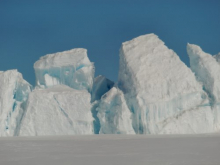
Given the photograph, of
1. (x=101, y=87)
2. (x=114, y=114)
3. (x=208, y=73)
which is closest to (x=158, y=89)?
(x=114, y=114)

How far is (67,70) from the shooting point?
955 inches

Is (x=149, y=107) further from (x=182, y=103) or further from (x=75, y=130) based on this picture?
(x=75, y=130)

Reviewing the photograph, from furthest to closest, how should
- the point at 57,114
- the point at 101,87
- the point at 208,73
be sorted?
the point at 101,87 < the point at 208,73 < the point at 57,114

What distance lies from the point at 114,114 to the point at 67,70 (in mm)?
4683

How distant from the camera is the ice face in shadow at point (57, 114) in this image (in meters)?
21.5

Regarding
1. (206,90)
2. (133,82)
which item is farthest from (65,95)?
(206,90)

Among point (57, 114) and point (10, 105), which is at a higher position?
point (10, 105)

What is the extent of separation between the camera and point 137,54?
75.8 ft

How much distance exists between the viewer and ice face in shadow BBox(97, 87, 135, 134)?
2125cm

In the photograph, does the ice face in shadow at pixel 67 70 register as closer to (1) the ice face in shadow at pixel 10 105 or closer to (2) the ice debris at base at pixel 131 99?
(2) the ice debris at base at pixel 131 99

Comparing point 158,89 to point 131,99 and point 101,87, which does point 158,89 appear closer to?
point 131,99

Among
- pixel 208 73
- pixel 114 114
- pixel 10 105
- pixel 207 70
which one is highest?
pixel 207 70

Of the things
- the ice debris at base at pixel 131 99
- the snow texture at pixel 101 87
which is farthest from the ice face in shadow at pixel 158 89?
the snow texture at pixel 101 87

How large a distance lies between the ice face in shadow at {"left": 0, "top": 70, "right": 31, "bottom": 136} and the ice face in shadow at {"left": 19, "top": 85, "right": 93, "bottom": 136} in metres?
1.41
